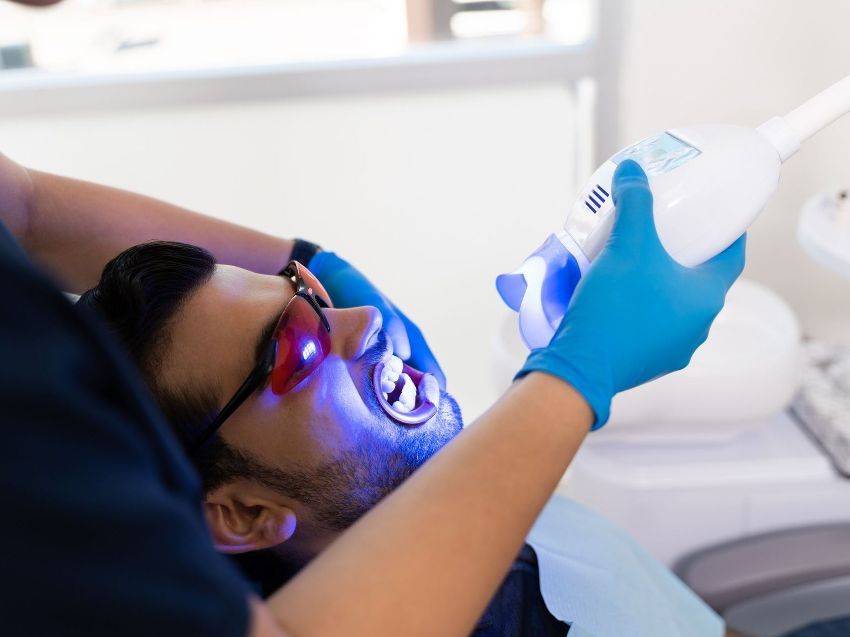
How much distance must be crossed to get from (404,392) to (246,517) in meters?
0.21

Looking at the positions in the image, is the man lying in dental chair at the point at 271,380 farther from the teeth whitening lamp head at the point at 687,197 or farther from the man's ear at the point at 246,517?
the teeth whitening lamp head at the point at 687,197

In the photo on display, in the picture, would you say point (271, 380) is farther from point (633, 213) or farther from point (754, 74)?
point (754, 74)

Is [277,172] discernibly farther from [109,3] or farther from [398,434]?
[398,434]

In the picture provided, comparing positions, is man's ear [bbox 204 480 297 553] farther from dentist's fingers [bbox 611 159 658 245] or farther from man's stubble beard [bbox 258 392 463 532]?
dentist's fingers [bbox 611 159 658 245]

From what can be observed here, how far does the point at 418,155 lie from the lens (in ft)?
5.81

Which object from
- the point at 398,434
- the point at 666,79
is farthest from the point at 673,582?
the point at 666,79

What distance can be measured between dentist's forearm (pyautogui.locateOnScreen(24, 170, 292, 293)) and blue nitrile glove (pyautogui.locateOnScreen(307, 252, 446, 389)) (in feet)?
0.32

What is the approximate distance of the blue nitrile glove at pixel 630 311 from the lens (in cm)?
60

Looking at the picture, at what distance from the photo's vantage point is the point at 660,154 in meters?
0.80

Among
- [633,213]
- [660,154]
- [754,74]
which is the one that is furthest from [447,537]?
[754,74]

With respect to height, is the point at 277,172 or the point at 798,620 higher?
the point at 277,172

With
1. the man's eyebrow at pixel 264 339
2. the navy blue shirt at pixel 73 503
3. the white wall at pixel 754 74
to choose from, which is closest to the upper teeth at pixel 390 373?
the man's eyebrow at pixel 264 339

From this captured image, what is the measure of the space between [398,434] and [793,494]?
771 millimetres

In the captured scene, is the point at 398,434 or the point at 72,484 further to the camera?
the point at 398,434
